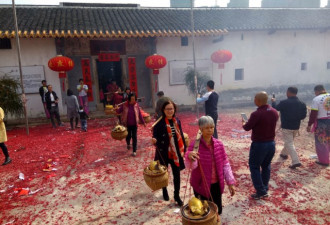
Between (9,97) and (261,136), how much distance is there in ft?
31.4

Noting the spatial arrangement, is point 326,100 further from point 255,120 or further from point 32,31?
Result: point 32,31

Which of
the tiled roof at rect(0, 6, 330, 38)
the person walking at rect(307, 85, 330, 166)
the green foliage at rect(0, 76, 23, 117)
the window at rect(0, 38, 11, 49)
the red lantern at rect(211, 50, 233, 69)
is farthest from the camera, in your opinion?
the red lantern at rect(211, 50, 233, 69)

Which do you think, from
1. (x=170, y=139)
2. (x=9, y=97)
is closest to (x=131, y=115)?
(x=170, y=139)

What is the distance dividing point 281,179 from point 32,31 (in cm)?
1020

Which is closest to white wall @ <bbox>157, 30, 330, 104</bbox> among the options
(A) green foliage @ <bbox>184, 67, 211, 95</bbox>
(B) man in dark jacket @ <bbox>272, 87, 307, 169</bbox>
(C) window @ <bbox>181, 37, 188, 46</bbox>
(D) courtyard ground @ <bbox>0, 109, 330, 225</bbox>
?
(C) window @ <bbox>181, 37, 188, 46</bbox>

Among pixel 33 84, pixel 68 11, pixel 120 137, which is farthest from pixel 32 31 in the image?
pixel 120 137

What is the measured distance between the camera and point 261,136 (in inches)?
156

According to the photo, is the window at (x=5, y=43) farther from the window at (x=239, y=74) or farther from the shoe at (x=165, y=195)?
the window at (x=239, y=74)

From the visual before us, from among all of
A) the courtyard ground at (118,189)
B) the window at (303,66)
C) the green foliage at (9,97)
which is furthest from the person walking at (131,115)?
the window at (303,66)

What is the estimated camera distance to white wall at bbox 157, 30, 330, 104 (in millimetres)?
12719

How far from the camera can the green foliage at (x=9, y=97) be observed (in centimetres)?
945

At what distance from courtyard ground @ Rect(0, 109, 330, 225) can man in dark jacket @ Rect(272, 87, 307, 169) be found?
526 mm

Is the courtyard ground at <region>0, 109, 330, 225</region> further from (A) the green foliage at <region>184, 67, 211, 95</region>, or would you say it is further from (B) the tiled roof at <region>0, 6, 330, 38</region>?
(B) the tiled roof at <region>0, 6, 330, 38</region>

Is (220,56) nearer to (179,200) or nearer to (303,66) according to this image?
(303,66)
